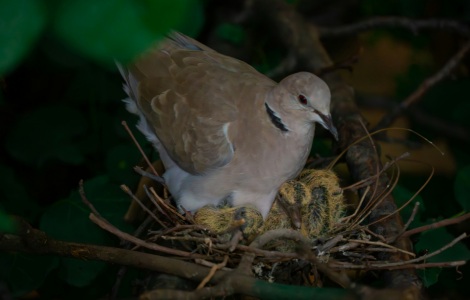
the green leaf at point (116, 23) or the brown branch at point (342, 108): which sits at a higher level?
the green leaf at point (116, 23)

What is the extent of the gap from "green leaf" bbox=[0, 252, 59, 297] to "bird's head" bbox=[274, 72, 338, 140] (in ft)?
3.90

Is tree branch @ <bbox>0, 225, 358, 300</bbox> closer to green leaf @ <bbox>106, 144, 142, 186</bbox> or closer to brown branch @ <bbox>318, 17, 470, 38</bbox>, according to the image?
green leaf @ <bbox>106, 144, 142, 186</bbox>

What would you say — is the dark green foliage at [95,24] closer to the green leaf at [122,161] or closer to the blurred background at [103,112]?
the blurred background at [103,112]

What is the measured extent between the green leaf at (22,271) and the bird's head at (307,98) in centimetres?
119

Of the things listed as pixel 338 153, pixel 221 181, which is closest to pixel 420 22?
pixel 338 153

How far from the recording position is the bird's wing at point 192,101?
5.14 ft

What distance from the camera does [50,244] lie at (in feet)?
3.99

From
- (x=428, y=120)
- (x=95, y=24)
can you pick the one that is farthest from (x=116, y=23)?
(x=428, y=120)

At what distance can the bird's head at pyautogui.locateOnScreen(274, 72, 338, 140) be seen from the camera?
1.44m

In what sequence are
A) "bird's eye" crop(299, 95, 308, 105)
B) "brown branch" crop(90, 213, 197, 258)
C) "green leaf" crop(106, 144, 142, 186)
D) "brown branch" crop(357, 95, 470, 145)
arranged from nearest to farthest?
"brown branch" crop(90, 213, 197, 258), "bird's eye" crop(299, 95, 308, 105), "green leaf" crop(106, 144, 142, 186), "brown branch" crop(357, 95, 470, 145)

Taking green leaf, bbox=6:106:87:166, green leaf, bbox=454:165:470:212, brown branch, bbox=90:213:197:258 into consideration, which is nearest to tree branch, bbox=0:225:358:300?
brown branch, bbox=90:213:197:258

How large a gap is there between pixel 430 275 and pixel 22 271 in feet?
5.40

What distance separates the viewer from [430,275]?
1.51m

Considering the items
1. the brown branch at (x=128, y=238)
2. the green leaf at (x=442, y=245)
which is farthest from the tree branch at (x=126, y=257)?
the green leaf at (x=442, y=245)
